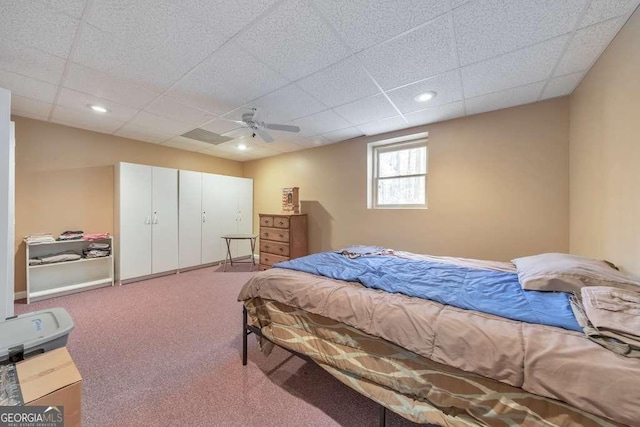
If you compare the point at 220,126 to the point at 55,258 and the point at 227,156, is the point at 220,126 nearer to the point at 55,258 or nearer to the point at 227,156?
the point at 227,156

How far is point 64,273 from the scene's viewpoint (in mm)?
3516

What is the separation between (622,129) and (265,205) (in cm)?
512

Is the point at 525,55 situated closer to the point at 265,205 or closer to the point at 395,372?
the point at 395,372

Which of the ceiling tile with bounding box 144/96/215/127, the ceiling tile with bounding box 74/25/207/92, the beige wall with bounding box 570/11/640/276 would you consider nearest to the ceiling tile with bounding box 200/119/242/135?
the ceiling tile with bounding box 144/96/215/127

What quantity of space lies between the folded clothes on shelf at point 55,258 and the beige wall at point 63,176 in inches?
10.4

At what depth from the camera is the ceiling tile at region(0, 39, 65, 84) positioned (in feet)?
5.88

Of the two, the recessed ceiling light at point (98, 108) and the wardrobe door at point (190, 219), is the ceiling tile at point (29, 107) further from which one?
the wardrobe door at point (190, 219)

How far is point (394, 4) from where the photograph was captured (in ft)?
4.64

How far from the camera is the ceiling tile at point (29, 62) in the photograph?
1.79 meters

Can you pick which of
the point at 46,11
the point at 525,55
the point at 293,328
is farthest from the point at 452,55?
the point at 46,11

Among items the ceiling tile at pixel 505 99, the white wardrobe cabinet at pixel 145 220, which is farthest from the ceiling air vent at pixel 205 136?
the ceiling tile at pixel 505 99

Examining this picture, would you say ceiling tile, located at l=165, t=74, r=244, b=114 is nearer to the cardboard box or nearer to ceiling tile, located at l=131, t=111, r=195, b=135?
ceiling tile, located at l=131, t=111, r=195, b=135

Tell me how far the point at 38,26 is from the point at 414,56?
2656mm

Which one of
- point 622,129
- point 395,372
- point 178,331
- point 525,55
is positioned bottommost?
point 178,331
